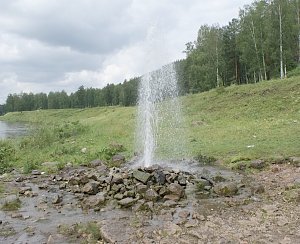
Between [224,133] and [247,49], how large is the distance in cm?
2703

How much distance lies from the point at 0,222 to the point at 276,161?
12.5 m

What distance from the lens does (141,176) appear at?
14555 mm

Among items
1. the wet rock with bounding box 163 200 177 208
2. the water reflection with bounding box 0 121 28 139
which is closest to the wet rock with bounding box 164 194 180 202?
the wet rock with bounding box 163 200 177 208

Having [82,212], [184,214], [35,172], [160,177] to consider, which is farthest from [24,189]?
[184,214]

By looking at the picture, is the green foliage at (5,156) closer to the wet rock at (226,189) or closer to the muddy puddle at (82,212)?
the muddy puddle at (82,212)

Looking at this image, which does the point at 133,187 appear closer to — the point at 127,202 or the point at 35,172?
the point at 127,202

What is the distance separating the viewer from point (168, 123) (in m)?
35.1

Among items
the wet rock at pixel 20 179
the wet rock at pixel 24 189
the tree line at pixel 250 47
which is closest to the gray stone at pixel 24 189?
the wet rock at pixel 24 189

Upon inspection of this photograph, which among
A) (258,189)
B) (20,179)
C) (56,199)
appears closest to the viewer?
(258,189)

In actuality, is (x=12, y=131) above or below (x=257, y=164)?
above

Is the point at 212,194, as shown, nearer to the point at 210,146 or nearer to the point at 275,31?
the point at 210,146

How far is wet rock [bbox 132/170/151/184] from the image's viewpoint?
1435cm

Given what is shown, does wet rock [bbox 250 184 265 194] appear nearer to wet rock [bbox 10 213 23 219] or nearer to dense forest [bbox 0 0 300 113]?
wet rock [bbox 10 213 23 219]

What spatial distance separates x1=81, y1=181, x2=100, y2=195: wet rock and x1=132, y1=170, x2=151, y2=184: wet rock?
64.3 inches
